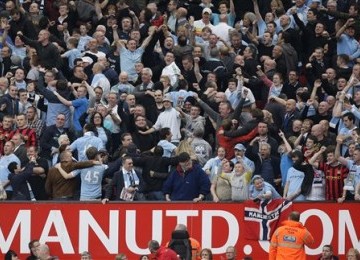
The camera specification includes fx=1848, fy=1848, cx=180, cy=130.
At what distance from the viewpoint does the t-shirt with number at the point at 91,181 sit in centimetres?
3288

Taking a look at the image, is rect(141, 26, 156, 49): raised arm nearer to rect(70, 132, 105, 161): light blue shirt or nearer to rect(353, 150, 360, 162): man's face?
rect(70, 132, 105, 161): light blue shirt

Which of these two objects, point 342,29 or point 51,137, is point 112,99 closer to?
point 51,137

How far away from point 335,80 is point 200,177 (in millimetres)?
4882

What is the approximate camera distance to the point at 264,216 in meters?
32.8

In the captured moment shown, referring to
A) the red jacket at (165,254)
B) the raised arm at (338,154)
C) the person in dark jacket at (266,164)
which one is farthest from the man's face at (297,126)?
the red jacket at (165,254)

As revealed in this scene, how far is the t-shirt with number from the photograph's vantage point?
32875 mm

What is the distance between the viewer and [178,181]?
32969 millimetres

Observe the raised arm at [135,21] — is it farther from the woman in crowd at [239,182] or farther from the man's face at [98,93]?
the woman in crowd at [239,182]

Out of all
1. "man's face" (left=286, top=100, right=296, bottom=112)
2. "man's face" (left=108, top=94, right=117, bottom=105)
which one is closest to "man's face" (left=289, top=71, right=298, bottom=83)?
"man's face" (left=286, top=100, right=296, bottom=112)

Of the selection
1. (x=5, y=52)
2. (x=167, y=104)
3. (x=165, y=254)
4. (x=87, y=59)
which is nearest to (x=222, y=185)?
(x=167, y=104)

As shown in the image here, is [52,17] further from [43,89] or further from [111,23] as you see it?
[43,89]

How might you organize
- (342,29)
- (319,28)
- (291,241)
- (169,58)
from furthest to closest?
(342,29), (319,28), (169,58), (291,241)

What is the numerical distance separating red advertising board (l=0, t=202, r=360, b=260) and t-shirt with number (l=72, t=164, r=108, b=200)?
192mm

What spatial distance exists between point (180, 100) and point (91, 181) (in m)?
3.39
